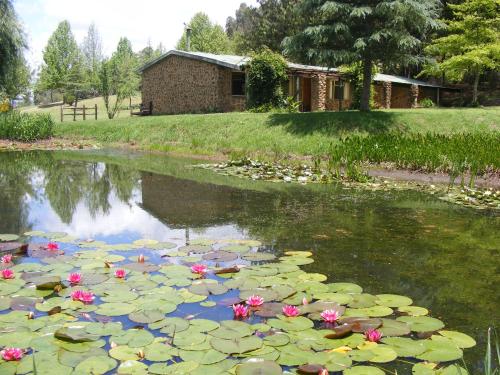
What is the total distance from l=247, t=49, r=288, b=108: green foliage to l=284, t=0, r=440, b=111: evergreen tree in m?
6.08

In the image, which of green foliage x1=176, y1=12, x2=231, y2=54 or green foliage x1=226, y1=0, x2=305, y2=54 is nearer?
green foliage x1=226, y1=0, x2=305, y2=54

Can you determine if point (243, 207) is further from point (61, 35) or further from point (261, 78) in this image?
point (61, 35)

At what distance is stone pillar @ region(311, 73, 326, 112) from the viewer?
95.5 ft

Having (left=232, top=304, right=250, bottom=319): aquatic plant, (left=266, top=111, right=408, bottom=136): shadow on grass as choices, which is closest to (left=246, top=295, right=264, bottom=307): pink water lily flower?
(left=232, top=304, right=250, bottom=319): aquatic plant

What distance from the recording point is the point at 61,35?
62.3 metres

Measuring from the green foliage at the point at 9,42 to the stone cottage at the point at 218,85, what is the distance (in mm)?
10057

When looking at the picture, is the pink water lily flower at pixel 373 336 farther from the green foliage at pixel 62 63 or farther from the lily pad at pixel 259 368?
the green foliage at pixel 62 63

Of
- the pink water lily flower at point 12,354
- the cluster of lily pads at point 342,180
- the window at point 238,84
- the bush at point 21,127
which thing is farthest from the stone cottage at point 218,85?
the pink water lily flower at point 12,354

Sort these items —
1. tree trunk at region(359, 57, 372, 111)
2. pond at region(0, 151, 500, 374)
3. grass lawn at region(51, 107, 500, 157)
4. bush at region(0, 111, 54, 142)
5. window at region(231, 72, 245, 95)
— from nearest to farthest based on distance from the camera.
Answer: pond at region(0, 151, 500, 374) → grass lawn at region(51, 107, 500, 157) → tree trunk at region(359, 57, 372, 111) → bush at region(0, 111, 54, 142) → window at region(231, 72, 245, 95)

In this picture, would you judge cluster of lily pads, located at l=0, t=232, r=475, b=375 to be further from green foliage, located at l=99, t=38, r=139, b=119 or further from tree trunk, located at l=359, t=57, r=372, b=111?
green foliage, located at l=99, t=38, r=139, b=119

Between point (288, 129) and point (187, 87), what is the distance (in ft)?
43.7

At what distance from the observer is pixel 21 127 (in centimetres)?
2125

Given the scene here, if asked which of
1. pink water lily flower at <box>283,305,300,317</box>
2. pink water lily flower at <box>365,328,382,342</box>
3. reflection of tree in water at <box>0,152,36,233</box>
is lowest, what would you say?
pink water lily flower at <box>365,328,382,342</box>

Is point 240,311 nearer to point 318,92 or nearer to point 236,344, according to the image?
point 236,344
